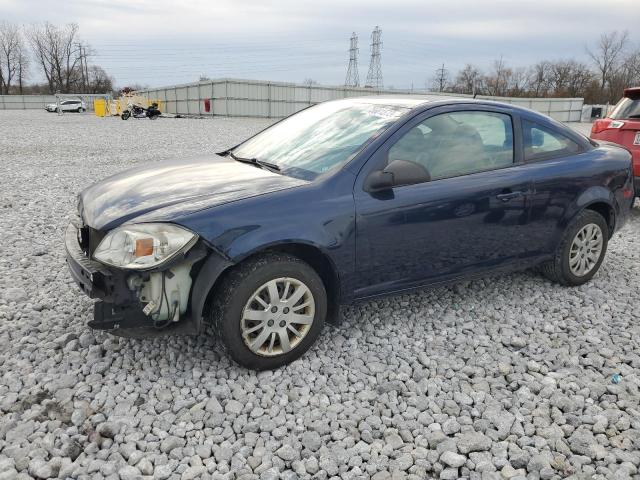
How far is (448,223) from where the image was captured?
3.57 metres

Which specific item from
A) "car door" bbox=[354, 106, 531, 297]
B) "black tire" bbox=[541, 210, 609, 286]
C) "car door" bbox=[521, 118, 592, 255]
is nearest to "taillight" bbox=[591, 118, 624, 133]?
"black tire" bbox=[541, 210, 609, 286]

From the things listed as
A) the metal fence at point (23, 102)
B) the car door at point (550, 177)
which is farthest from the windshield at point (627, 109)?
the metal fence at point (23, 102)

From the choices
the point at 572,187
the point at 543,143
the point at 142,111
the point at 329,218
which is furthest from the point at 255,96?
the point at 329,218

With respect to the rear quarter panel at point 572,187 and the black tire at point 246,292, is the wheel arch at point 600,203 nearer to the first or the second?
the rear quarter panel at point 572,187

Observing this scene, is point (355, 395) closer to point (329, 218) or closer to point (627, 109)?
point (329, 218)

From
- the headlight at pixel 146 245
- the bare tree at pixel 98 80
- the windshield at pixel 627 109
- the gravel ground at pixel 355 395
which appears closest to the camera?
the gravel ground at pixel 355 395

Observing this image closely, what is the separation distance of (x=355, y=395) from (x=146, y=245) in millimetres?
1424

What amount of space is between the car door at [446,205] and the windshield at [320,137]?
0.70ft

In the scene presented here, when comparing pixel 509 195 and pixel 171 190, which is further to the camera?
pixel 509 195

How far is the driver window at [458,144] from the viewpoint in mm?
3527

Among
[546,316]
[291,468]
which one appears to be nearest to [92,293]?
[291,468]

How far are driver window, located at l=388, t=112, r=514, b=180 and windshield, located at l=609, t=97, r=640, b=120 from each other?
398 centimetres

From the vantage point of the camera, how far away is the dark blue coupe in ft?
9.34

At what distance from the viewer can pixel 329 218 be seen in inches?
122
